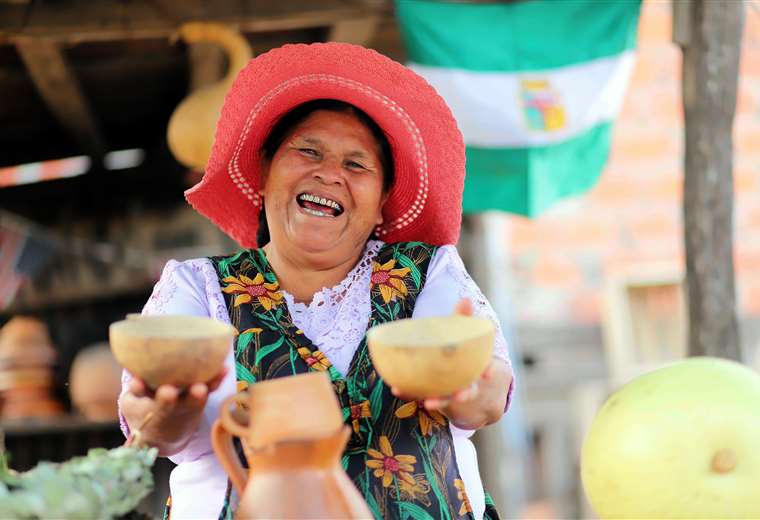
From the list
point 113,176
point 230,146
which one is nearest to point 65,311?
point 113,176

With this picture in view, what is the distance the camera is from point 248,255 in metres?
2.53

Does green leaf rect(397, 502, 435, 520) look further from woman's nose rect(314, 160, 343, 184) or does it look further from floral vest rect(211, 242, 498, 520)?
woman's nose rect(314, 160, 343, 184)

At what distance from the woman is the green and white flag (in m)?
1.42

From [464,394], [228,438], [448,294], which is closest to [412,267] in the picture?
[448,294]

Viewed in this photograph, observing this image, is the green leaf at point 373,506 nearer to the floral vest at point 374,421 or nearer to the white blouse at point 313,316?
the floral vest at point 374,421

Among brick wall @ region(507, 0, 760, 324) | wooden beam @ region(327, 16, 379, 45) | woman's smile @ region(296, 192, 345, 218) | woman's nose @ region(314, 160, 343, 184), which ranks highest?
wooden beam @ region(327, 16, 379, 45)

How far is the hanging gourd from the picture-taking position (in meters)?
3.96

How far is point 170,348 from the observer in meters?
1.84

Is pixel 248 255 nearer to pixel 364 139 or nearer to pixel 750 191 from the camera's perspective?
pixel 364 139

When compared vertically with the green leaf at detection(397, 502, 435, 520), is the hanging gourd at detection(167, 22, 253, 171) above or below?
above

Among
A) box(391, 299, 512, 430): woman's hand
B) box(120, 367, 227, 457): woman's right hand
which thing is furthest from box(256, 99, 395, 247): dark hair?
box(120, 367, 227, 457): woman's right hand

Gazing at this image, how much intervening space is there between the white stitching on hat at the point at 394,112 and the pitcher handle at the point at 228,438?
32.5 inches

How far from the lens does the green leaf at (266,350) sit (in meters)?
2.29

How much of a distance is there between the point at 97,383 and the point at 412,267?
9.51 feet
